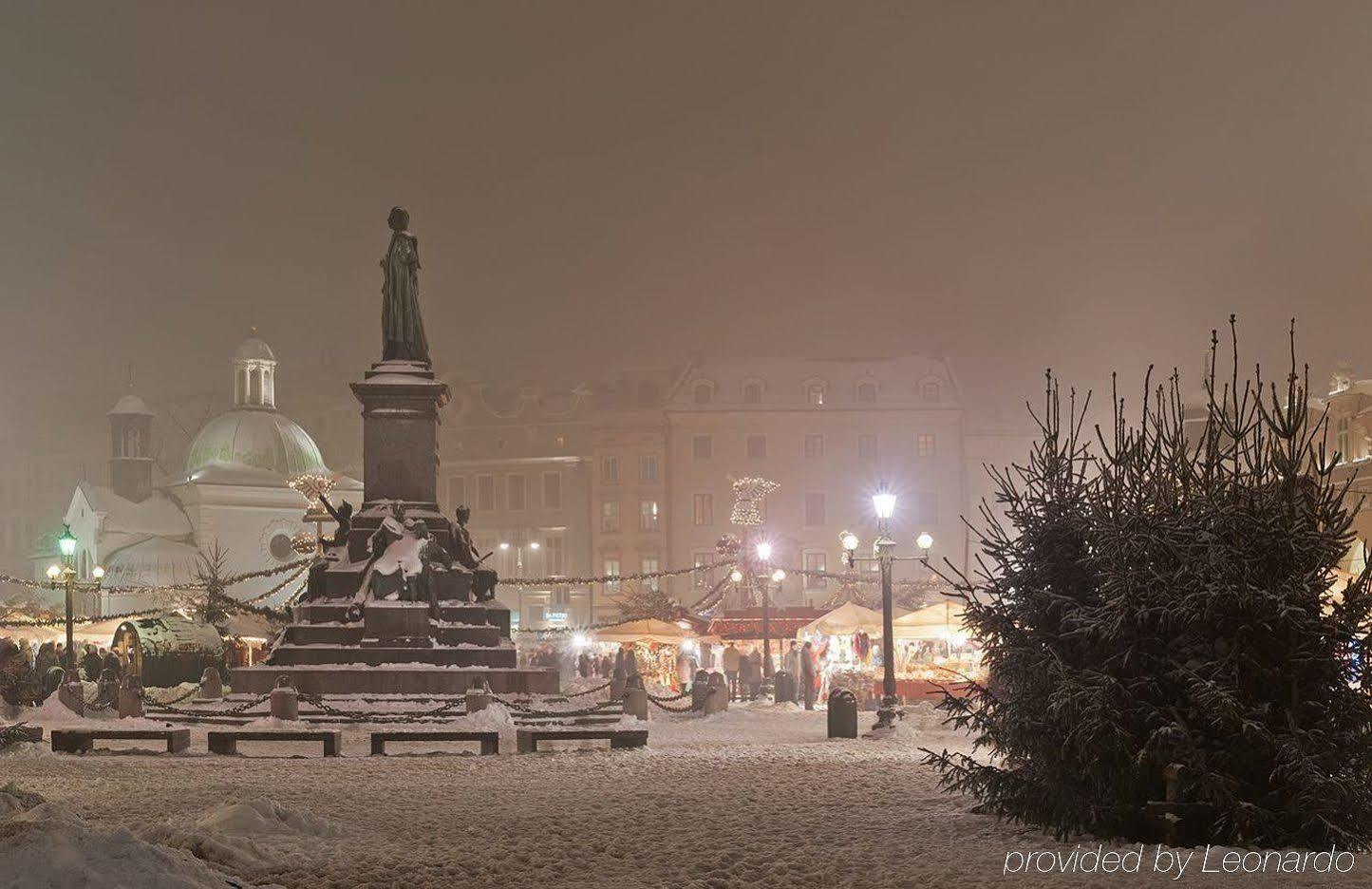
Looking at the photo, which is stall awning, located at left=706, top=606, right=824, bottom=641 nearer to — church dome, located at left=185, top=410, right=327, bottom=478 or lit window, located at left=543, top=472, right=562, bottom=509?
lit window, located at left=543, top=472, right=562, bottom=509

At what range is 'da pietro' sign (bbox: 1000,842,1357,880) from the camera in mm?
10266

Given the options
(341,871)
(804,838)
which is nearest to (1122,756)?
(804,838)

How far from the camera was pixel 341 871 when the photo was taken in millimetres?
10672

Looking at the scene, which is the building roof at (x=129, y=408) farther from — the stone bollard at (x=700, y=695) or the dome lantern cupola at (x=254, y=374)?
the stone bollard at (x=700, y=695)

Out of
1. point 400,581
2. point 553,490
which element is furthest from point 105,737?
point 553,490

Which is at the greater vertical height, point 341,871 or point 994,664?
point 994,664

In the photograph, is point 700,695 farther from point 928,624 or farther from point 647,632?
point 647,632

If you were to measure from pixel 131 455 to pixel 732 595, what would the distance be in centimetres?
4429

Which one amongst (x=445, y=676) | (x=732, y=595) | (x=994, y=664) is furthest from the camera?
(x=732, y=595)

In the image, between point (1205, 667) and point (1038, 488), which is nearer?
point (1205, 667)

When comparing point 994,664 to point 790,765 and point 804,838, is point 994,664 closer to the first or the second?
point 804,838

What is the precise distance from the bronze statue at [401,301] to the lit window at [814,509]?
54200 mm

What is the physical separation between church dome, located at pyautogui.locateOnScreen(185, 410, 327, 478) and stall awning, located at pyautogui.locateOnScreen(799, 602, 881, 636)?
185 feet

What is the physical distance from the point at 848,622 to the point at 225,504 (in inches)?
2292
